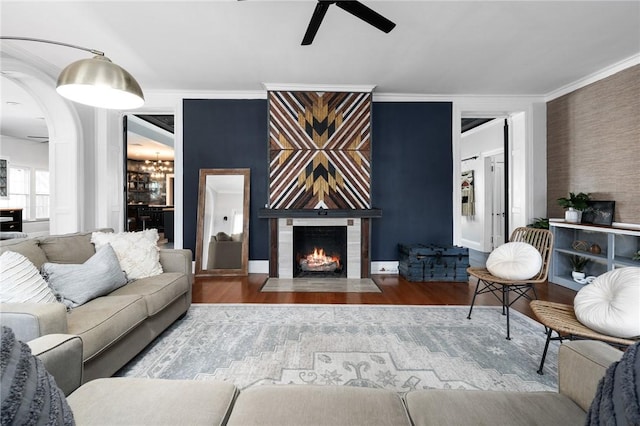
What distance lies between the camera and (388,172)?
4.97m

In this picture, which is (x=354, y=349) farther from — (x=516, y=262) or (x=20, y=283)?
(x=20, y=283)

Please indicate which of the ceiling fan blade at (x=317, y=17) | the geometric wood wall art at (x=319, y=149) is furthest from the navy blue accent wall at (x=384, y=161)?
the ceiling fan blade at (x=317, y=17)

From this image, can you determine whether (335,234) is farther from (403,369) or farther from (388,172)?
(403,369)

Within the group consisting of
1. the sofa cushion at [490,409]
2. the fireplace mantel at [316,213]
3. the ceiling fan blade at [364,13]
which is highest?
the ceiling fan blade at [364,13]

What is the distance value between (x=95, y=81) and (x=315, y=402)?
6.45 feet

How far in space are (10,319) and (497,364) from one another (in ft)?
9.00

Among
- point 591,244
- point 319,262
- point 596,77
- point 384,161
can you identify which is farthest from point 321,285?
point 596,77

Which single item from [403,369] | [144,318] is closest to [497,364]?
[403,369]

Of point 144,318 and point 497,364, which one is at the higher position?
point 144,318

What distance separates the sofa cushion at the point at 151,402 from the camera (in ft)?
3.22

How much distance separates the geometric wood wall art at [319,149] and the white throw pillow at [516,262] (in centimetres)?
211

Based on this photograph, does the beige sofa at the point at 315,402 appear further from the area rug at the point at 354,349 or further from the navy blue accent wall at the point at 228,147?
the navy blue accent wall at the point at 228,147

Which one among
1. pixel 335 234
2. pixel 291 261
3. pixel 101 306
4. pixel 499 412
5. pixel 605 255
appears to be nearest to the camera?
pixel 499 412

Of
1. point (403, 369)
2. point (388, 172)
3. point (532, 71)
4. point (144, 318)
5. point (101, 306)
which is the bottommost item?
point (403, 369)
